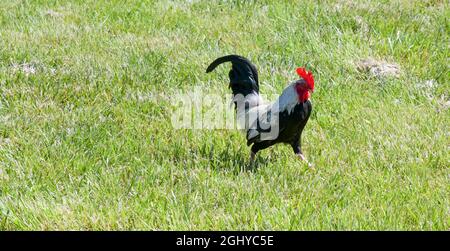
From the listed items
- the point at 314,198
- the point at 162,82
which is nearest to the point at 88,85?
the point at 162,82

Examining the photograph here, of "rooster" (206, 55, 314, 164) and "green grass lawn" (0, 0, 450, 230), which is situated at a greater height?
"rooster" (206, 55, 314, 164)

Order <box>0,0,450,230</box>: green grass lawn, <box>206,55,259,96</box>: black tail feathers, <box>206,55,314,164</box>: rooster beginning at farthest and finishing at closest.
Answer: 1. <box>206,55,259,96</box>: black tail feathers
2. <box>206,55,314,164</box>: rooster
3. <box>0,0,450,230</box>: green grass lawn

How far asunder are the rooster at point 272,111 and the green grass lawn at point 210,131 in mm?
196

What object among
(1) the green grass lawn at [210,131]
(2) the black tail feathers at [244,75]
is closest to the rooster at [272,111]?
(2) the black tail feathers at [244,75]

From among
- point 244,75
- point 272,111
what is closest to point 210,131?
point 244,75

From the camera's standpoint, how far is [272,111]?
207 inches

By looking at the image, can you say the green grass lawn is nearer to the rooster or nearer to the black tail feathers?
the rooster

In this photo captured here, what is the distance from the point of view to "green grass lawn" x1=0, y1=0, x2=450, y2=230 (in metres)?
4.60

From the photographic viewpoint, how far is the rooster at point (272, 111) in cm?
511

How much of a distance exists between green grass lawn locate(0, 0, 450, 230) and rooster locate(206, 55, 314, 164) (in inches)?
7.7

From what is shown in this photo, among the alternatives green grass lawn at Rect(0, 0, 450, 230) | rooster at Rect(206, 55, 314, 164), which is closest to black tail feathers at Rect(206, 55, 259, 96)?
rooster at Rect(206, 55, 314, 164)

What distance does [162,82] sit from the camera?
679cm

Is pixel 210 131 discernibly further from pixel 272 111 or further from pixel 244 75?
pixel 272 111

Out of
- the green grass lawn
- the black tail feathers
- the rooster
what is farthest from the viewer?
the black tail feathers
